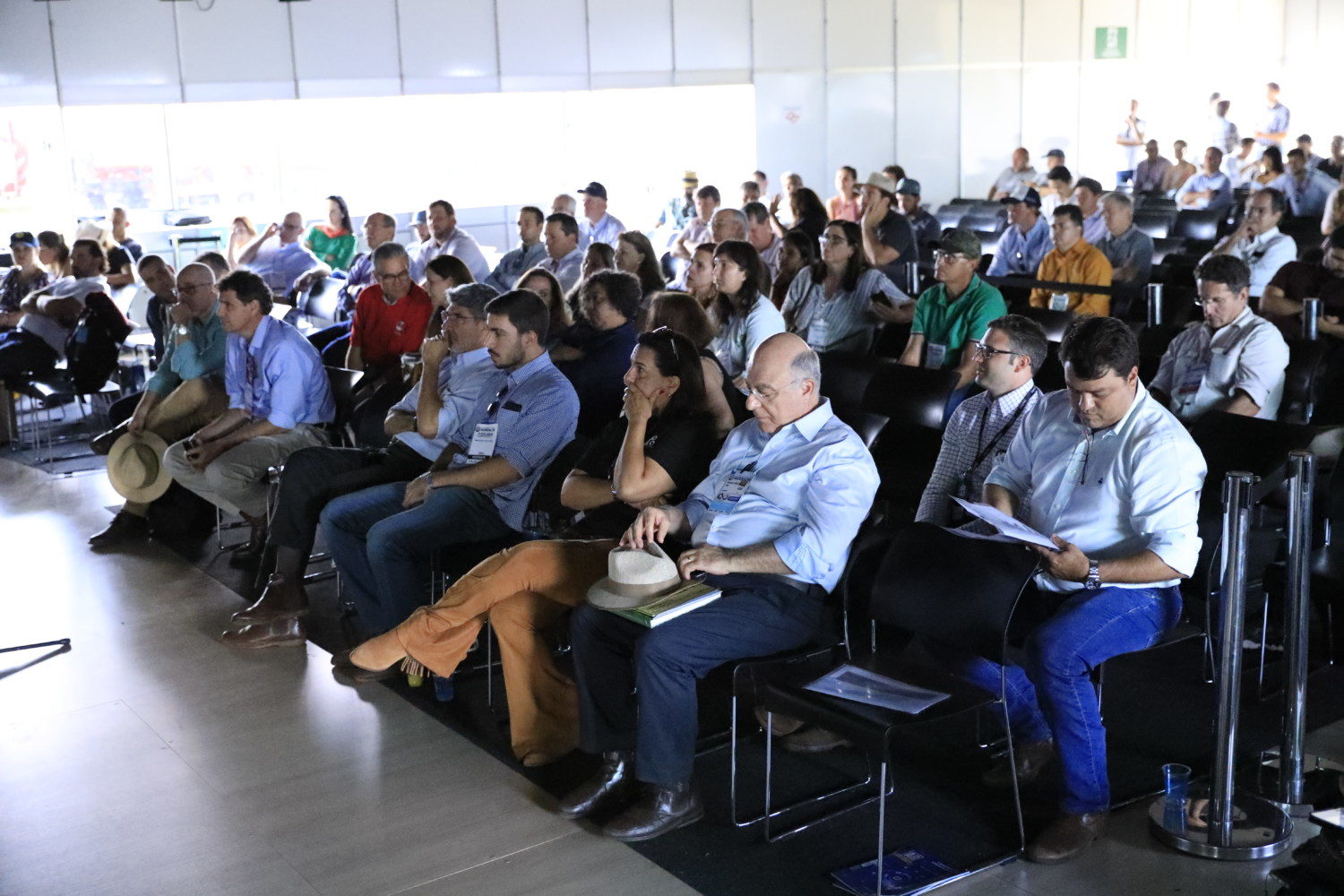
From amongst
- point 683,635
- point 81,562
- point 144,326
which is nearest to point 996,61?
point 144,326

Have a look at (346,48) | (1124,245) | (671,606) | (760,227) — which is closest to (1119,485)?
(671,606)

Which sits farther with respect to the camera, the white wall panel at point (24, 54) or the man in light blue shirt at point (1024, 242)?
the white wall panel at point (24, 54)

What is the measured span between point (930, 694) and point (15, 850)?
100 inches

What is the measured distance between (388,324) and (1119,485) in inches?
175

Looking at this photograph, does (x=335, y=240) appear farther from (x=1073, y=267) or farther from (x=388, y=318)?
(x=1073, y=267)

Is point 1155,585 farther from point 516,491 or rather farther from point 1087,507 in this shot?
point 516,491

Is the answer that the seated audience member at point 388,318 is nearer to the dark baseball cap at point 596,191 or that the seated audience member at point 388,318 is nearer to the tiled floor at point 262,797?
the tiled floor at point 262,797

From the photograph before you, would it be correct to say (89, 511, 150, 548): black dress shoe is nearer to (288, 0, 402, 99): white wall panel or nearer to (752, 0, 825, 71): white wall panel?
(288, 0, 402, 99): white wall panel

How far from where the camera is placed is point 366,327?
707 centimetres

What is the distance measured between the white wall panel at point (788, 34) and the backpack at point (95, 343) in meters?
10.6

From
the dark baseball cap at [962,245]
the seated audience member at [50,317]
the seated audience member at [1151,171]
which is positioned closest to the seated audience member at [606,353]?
the dark baseball cap at [962,245]

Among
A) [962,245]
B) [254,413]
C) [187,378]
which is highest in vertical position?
[962,245]

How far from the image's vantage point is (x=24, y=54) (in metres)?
12.8

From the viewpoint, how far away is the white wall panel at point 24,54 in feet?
41.8
